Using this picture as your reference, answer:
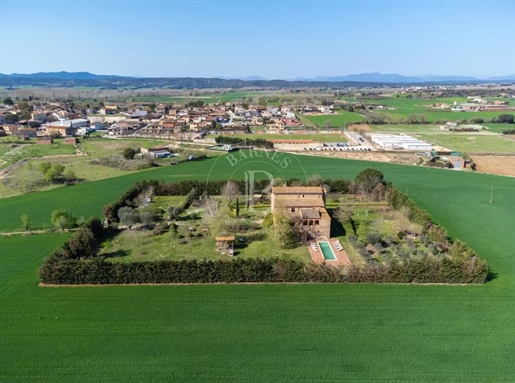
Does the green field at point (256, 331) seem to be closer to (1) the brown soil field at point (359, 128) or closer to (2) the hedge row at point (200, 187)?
(2) the hedge row at point (200, 187)

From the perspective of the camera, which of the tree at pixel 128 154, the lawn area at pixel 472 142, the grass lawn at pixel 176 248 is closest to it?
the grass lawn at pixel 176 248

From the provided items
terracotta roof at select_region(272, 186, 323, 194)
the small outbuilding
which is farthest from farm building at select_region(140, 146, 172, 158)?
the small outbuilding

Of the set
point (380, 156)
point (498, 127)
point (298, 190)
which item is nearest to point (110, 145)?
point (380, 156)

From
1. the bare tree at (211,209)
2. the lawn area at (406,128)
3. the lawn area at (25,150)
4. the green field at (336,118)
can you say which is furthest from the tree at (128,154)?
the lawn area at (406,128)

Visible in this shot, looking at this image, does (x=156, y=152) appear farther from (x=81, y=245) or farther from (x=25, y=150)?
(x=81, y=245)

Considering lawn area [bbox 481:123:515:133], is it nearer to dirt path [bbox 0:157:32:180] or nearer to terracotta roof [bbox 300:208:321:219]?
terracotta roof [bbox 300:208:321:219]

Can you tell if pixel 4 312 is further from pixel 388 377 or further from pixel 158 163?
pixel 158 163

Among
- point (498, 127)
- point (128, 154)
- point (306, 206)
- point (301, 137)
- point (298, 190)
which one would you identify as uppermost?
point (498, 127)
